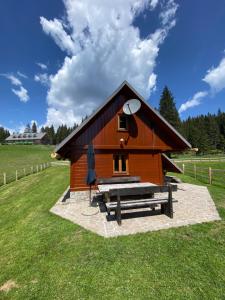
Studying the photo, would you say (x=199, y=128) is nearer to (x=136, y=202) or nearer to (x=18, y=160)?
(x=18, y=160)

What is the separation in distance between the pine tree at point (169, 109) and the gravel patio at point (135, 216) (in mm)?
43442

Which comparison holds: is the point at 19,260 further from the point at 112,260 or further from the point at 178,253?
the point at 178,253

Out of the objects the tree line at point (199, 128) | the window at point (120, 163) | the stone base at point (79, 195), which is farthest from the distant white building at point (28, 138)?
the stone base at point (79, 195)

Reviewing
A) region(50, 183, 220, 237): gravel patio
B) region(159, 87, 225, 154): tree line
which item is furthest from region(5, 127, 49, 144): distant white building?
region(50, 183, 220, 237): gravel patio

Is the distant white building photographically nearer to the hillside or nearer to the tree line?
the hillside

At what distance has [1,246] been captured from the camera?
22.1 feet

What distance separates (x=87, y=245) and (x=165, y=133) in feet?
31.1

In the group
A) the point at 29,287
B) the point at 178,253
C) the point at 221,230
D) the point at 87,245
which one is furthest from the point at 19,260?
the point at 221,230

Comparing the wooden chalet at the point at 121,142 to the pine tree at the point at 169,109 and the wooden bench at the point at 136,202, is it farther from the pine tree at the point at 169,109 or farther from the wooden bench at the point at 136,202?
the pine tree at the point at 169,109

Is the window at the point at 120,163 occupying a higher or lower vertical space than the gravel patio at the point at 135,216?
higher

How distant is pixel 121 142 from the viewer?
11.9m

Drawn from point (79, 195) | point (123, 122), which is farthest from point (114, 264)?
point (123, 122)

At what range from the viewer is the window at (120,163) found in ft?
39.7

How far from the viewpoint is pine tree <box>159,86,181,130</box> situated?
169 ft
